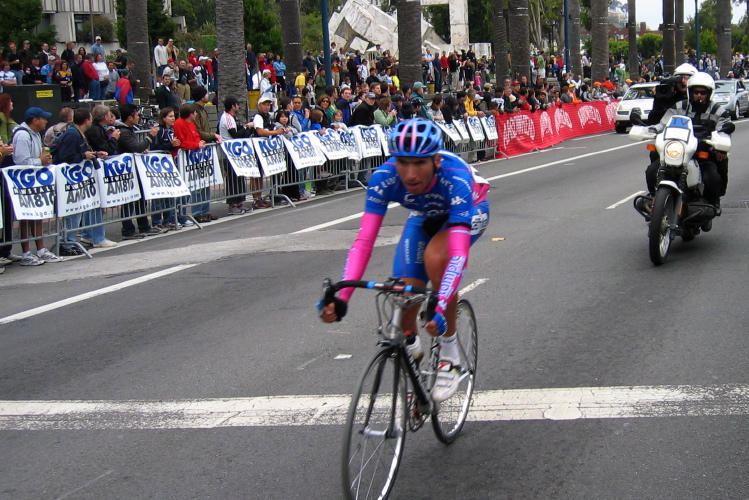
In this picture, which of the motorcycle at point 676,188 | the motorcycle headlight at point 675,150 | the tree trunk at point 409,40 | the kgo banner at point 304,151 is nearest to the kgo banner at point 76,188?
the kgo banner at point 304,151

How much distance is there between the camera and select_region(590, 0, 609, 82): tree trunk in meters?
40.1

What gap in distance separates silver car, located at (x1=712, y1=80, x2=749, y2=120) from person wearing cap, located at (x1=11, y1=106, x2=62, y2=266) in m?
29.4

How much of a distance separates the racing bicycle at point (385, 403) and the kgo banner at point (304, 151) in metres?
12.1

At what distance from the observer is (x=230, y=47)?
19.5 meters

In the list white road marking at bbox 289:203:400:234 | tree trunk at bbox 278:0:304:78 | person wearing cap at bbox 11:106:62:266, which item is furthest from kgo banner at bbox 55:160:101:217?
tree trunk at bbox 278:0:304:78

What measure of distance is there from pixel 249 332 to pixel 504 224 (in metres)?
5.85

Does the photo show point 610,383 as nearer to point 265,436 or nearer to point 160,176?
point 265,436

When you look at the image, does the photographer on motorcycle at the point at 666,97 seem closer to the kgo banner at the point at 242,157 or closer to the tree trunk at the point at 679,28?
the kgo banner at the point at 242,157

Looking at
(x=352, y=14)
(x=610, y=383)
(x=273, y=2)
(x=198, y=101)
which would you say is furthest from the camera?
(x=273, y=2)

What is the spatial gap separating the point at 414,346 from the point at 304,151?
1252 cm

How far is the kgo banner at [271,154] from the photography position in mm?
15898

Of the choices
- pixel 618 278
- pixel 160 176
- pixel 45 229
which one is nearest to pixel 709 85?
pixel 618 278

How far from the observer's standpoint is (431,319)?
4.27m

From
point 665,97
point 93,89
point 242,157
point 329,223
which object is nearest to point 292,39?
point 93,89
